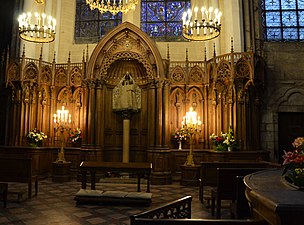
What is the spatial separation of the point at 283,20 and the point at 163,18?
5430 mm

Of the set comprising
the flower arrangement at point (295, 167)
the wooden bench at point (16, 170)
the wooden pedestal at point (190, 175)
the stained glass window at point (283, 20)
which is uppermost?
the stained glass window at point (283, 20)

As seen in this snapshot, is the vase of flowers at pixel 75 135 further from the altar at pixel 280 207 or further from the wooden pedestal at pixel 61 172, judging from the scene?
the altar at pixel 280 207

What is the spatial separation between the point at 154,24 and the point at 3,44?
282 inches

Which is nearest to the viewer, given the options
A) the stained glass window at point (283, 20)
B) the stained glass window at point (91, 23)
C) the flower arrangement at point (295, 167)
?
the flower arrangement at point (295, 167)

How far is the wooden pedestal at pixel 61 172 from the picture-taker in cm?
1055

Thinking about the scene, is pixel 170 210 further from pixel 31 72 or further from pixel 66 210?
pixel 31 72

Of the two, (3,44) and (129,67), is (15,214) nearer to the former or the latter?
(129,67)

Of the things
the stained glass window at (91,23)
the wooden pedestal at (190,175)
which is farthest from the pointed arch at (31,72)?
the wooden pedestal at (190,175)

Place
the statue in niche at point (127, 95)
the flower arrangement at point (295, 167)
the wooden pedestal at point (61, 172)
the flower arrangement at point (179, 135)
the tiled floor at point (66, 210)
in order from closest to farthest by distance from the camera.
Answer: the flower arrangement at point (295, 167) < the tiled floor at point (66, 210) < the wooden pedestal at point (61, 172) < the flower arrangement at point (179, 135) < the statue in niche at point (127, 95)

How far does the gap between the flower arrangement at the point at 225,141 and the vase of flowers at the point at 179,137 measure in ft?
3.94

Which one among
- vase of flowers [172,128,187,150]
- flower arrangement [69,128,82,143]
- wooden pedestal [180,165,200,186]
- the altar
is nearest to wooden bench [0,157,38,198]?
flower arrangement [69,128,82,143]

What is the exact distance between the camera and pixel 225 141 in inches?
408

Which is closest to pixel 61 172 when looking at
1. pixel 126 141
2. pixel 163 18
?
pixel 126 141

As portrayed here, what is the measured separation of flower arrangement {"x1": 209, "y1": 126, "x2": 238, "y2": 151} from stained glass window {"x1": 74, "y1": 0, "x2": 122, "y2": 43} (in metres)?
7.63
